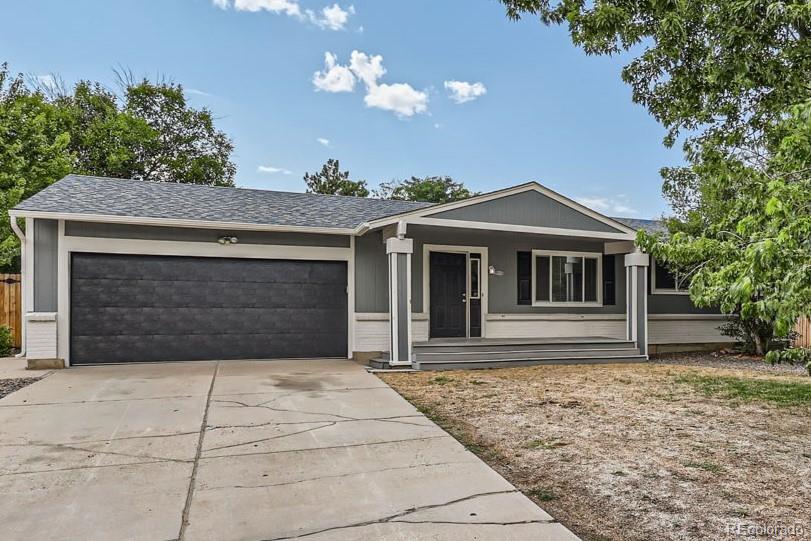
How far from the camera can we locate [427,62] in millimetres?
17844

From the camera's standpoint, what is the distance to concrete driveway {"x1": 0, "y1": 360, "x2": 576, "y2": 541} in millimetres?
2674

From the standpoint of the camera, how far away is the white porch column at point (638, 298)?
1020cm

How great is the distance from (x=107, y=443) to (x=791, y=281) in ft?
16.6

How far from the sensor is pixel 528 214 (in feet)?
31.2

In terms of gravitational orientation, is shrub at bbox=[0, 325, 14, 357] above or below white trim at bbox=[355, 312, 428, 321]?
below

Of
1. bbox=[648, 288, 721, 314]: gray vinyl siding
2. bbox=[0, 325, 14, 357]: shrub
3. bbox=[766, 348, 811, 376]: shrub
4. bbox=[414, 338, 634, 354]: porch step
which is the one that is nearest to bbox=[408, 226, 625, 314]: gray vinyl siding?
bbox=[414, 338, 634, 354]: porch step

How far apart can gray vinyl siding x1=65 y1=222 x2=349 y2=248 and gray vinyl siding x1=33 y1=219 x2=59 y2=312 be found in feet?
0.89

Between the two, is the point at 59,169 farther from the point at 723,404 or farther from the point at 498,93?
the point at 723,404

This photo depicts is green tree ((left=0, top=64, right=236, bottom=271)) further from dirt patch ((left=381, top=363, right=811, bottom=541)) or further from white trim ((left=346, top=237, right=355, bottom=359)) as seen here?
dirt patch ((left=381, top=363, right=811, bottom=541))

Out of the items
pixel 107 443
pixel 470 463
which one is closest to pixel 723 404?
pixel 470 463

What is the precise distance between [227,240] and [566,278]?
24.3 feet

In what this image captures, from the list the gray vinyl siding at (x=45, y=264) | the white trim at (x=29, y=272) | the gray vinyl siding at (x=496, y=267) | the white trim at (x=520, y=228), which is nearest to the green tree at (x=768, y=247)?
the white trim at (x=520, y=228)

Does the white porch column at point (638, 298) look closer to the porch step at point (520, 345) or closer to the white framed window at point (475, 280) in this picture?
the porch step at point (520, 345)

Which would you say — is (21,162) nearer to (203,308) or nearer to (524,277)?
(203,308)
